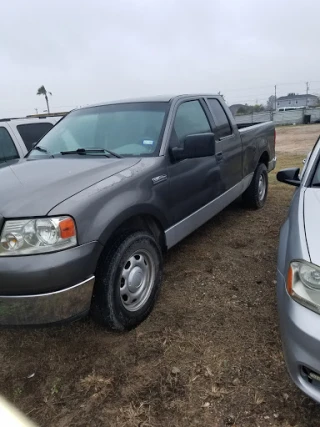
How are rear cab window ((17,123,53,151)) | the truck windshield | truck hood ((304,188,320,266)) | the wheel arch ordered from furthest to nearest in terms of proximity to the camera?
rear cab window ((17,123,53,151)), the truck windshield, the wheel arch, truck hood ((304,188,320,266))

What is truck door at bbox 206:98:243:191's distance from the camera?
4.22 metres

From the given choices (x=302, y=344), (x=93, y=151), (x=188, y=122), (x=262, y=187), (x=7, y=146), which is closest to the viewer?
(x=302, y=344)

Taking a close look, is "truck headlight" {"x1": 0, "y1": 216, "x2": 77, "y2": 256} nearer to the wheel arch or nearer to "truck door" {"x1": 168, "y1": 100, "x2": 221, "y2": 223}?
the wheel arch

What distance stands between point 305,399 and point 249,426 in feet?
1.28

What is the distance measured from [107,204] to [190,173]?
49.9 inches

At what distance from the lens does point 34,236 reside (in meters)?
2.16

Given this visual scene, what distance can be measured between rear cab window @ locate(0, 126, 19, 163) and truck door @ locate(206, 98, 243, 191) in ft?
9.24

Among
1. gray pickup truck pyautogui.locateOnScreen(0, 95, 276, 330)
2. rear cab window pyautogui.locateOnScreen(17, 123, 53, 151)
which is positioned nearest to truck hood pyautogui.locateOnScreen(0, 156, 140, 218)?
gray pickup truck pyautogui.locateOnScreen(0, 95, 276, 330)

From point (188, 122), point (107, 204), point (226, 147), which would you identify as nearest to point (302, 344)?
point (107, 204)

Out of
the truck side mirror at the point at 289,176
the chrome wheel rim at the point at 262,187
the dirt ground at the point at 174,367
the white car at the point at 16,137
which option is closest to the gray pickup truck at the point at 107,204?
the dirt ground at the point at 174,367

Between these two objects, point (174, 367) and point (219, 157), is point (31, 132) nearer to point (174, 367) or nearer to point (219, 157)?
point (219, 157)

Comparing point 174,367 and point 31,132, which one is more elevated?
point 31,132

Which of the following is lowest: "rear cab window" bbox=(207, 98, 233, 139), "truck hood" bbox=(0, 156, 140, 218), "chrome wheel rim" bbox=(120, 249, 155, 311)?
"chrome wheel rim" bbox=(120, 249, 155, 311)

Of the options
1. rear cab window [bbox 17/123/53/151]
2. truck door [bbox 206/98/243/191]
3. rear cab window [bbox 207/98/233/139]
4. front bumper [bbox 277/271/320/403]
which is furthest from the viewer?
rear cab window [bbox 17/123/53/151]
